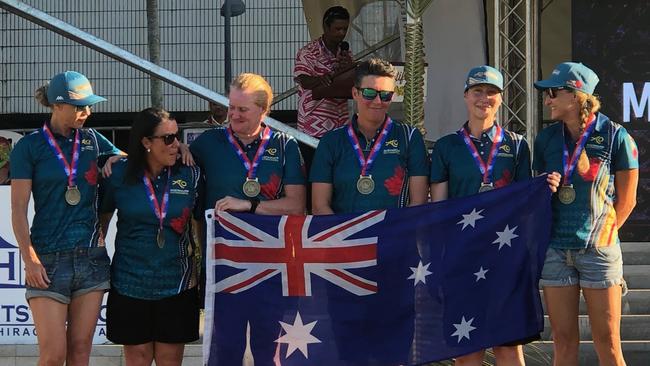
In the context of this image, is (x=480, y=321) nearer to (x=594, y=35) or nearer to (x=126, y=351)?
(x=126, y=351)

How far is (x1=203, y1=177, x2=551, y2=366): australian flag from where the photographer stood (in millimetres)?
6938

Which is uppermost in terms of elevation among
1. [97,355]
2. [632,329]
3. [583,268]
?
[583,268]

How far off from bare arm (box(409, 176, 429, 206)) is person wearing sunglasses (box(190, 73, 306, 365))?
63 cm

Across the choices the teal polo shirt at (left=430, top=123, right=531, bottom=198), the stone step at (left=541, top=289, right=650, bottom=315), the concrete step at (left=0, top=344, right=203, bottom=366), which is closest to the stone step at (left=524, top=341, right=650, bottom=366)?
the stone step at (left=541, top=289, right=650, bottom=315)

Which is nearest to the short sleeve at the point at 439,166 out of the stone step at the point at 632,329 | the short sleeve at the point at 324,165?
the short sleeve at the point at 324,165

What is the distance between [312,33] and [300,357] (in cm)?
650

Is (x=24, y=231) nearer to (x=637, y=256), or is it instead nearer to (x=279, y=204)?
(x=279, y=204)

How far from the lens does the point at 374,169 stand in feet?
22.7

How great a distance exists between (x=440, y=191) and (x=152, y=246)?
5.38ft

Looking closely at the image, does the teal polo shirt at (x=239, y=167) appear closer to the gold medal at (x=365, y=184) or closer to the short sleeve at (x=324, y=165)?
the short sleeve at (x=324, y=165)

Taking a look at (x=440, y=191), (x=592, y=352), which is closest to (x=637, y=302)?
(x=592, y=352)

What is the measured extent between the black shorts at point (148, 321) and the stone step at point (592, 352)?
332 centimetres

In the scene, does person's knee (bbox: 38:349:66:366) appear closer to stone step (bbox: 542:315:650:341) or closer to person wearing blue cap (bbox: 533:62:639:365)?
person wearing blue cap (bbox: 533:62:639:365)

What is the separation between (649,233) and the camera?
11.3m
